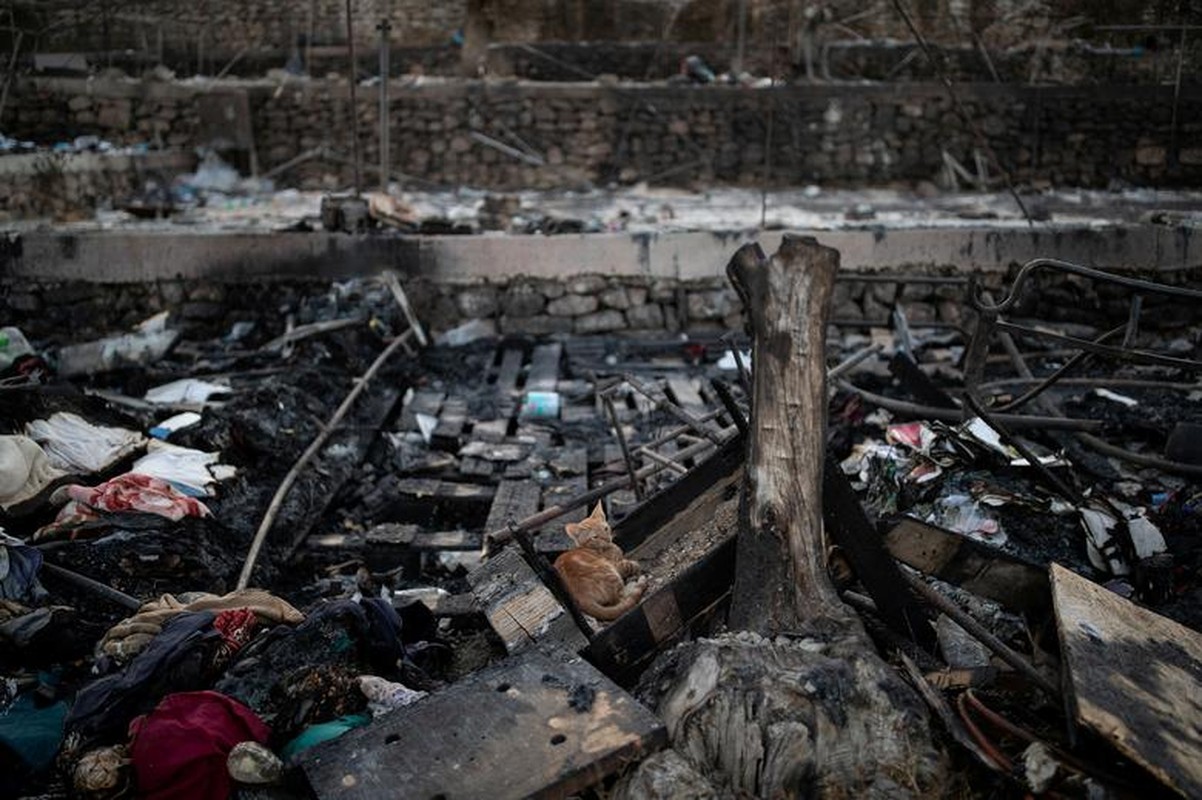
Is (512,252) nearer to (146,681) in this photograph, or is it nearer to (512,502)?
(512,502)

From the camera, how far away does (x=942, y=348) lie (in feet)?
27.7

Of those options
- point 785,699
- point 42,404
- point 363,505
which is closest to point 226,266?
point 42,404

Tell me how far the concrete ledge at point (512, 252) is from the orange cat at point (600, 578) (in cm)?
552

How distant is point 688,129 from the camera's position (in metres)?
13.0

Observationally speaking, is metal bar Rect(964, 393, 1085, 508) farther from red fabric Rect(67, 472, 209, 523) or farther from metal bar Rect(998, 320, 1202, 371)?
red fabric Rect(67, 472, 209, 523)

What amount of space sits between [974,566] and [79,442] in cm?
506

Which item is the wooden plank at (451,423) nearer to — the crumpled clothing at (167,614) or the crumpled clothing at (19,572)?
the crumpled clothing at (167,614)

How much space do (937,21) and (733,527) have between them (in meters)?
15.0

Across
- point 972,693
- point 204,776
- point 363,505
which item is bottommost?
point 363,505

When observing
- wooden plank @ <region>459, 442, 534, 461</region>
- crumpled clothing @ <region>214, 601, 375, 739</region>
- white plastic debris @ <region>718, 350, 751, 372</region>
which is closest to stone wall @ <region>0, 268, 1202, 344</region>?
white plastic debris @ <region>718, 350, 751, 372</region>

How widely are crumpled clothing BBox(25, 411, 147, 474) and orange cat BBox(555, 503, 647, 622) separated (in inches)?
133

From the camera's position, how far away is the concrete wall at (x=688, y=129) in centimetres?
1271

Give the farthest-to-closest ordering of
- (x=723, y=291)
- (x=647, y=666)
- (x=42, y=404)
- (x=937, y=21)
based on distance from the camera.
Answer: (x=937, y=21), (x=723, y=291), (x=42, y=404), (x=647, y=666)

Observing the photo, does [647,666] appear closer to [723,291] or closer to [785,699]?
[785,699]
